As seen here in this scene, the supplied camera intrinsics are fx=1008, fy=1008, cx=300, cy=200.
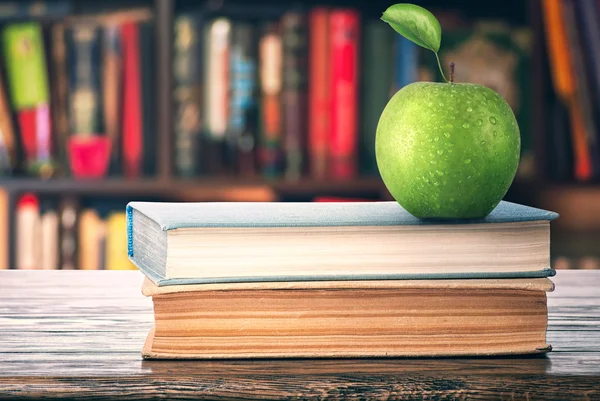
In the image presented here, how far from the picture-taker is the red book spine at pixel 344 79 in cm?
206

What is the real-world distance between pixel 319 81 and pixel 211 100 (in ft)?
0.74

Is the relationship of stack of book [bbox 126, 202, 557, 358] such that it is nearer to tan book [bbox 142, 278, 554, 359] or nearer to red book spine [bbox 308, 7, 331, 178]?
tan book [bbox 142, 278, 554, 359]

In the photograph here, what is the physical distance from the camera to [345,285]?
27.0 inches

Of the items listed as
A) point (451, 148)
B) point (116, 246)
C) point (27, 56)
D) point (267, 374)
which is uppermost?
point (27, 56)

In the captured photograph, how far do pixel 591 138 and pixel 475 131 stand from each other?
58.5 inches

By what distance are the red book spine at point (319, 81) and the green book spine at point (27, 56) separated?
1.80ft

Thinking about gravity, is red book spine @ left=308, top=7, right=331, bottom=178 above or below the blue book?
above

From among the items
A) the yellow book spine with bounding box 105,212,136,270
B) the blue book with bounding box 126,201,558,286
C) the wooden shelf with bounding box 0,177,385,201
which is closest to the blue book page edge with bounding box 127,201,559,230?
the blue book with bounding box 126,201,558,286

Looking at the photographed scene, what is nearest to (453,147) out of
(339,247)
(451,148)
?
(451,148)

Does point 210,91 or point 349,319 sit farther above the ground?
point 210,91

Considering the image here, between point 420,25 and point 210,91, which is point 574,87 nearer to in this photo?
point 210,91

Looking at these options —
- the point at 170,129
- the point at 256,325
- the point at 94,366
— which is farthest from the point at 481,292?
the point at 170,129

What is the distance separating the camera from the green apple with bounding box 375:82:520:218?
2.34 ft

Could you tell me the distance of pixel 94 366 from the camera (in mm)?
664
